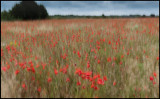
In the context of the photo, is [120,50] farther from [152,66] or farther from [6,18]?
[6,18]

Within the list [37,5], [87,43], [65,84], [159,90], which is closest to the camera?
[159,90]

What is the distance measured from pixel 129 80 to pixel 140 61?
0.90 metres

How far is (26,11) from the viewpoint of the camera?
2023 cm

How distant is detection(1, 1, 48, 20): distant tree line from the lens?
2030 cm

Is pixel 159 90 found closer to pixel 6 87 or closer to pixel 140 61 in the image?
pixel 140 61

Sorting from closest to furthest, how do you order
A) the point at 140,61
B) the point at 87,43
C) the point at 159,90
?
1. the point at 159,90
2. the point at 140,61
3. the point at 87,43

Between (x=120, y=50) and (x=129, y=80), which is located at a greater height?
(x=120, y=50)

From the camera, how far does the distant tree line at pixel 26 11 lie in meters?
20.3

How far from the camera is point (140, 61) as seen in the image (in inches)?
118

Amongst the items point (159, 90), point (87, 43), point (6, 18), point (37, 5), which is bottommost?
point (159, 90)

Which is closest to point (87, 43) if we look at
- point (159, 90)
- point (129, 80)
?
point (129, 80)

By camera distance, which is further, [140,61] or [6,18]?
[6,18]

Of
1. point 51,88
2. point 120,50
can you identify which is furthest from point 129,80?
point 120,50

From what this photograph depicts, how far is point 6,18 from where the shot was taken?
21344mm
